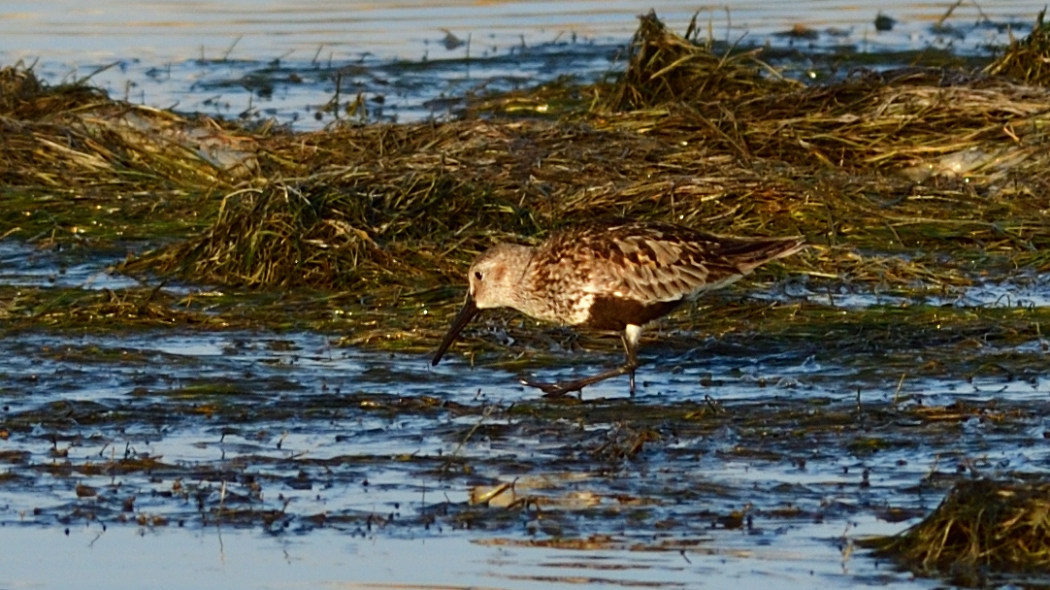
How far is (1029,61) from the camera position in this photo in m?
15.0

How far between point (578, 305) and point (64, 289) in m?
3.03

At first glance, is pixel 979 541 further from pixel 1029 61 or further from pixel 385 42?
pixel 385 42

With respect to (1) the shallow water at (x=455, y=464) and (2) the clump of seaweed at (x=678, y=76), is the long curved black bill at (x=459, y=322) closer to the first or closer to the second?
(1) the shallow water at (x=455, y=464)

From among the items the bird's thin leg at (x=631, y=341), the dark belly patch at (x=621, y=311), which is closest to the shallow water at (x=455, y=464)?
the bird's thin leg at (x=631, y=341)

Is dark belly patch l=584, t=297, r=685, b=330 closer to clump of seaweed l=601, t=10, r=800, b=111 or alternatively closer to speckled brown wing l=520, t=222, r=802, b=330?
speckled brown wing l=520, t=222, r=802, b=330

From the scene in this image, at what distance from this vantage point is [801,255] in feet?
36.4

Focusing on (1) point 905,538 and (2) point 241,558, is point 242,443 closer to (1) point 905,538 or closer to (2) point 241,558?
(2) point 241,558

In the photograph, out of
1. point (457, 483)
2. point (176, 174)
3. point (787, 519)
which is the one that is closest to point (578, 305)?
point (457, 483)

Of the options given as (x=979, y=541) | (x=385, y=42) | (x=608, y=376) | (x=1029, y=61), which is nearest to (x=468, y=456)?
(x=608, y=376)

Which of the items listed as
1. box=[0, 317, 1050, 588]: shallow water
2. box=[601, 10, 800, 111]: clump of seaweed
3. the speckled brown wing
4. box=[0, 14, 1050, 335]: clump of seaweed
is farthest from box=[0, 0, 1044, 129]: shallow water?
box=[0, 317, 1050, 588]: shallow water

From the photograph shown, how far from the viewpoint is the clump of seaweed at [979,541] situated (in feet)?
20.7

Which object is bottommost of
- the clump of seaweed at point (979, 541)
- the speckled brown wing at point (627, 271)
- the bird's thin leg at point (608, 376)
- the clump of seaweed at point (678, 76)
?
the bird's thin leg at point (608, 376)

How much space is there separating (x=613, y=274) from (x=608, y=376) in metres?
0.45

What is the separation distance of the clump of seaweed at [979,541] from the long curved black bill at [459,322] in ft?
11.1
